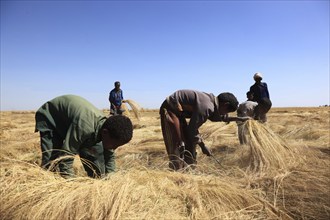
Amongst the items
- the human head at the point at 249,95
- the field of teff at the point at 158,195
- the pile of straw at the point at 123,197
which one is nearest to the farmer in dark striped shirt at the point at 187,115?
the field of teff at the point at 158,195

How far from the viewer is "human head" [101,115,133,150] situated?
206 centimetres

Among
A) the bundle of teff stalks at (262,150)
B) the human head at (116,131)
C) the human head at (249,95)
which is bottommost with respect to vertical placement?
the bundle of teff stalks at (262,150)

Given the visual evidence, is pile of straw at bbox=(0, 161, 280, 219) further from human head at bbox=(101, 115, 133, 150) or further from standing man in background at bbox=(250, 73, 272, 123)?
standing man in background at bbox=(250, 73, 272, 123)

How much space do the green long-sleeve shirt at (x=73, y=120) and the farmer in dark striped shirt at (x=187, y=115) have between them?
2.55 feet

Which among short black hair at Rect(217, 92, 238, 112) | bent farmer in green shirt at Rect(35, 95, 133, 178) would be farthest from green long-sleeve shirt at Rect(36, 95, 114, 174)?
short black hair at Rect(217, 92, 238, 112)

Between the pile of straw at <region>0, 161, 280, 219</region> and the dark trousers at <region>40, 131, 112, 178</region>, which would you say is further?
the dark trousers at <region>40, 131, 112, 178</region>

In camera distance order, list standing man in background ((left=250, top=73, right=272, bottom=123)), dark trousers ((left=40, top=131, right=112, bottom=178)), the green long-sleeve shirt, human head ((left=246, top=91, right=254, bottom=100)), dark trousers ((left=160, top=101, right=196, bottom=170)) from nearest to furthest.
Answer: the green long-sleeve shirt < dark trousers ((left=40, top=131, right=112, bottom=178)) < dark trousers ((left=160, top=101, right=196, bottom=170)) < standing man in background ((left=250, top=73, right=272, bottom=123)) < human head ((left=246, top=91, right=254, bottom=100))

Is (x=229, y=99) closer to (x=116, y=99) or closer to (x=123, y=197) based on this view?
(x=123, y=197)

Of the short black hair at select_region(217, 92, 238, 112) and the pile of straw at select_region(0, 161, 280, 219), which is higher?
the short black hair at select_region(217, 92, 238, 112)

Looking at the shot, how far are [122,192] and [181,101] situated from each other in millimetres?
1601

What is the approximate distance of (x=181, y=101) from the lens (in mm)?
3129

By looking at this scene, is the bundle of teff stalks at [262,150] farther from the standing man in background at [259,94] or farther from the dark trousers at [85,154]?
the dark trousers at [85,154]

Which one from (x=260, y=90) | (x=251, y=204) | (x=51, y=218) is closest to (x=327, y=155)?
(x=260, y=90)

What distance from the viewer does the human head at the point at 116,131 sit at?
206cm
